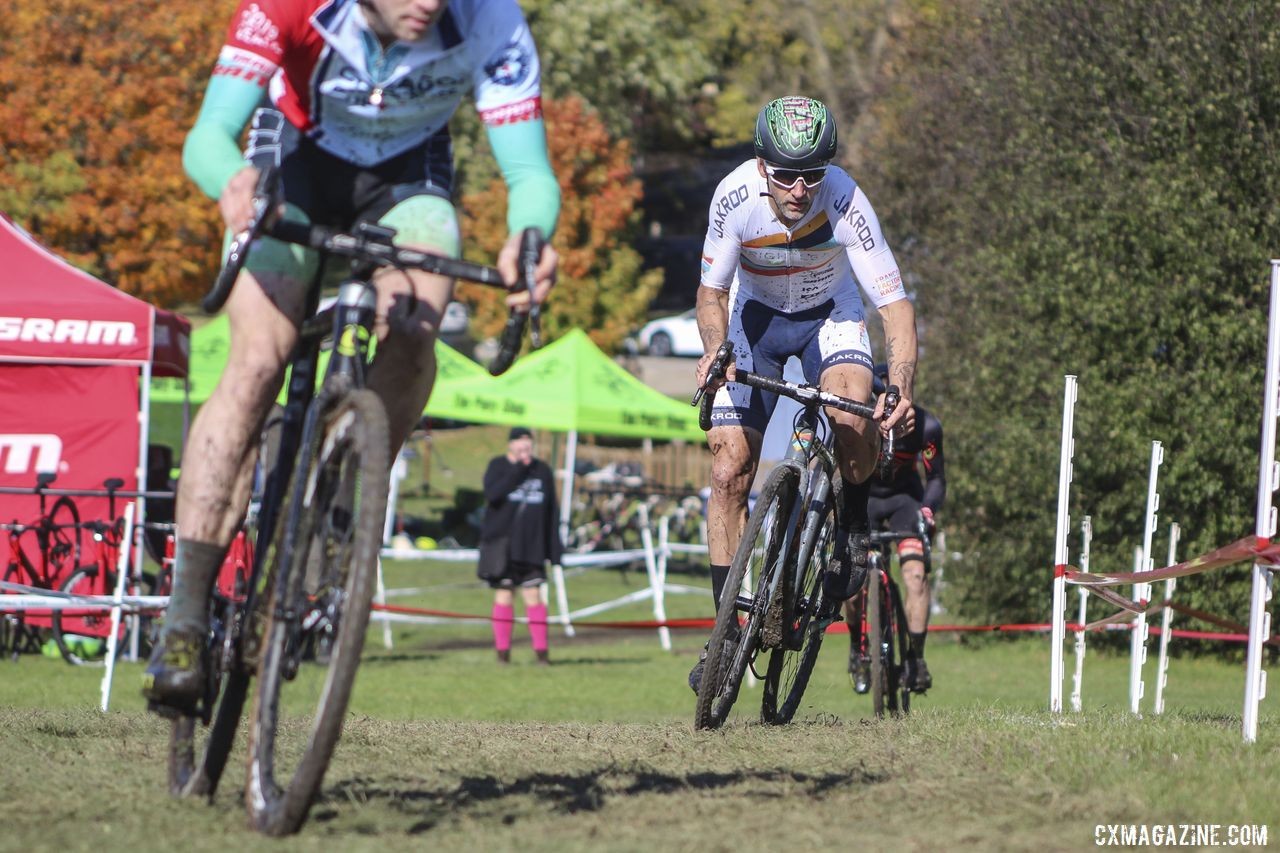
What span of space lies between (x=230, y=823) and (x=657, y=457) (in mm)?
36122

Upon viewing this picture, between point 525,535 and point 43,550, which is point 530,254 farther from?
point 525,535

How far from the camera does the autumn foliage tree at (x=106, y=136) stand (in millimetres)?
32125

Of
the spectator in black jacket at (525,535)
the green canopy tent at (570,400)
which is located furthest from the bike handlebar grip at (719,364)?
the green canopy tent at (570,400)

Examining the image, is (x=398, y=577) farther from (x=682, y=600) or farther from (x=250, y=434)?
(x=250, y=434)

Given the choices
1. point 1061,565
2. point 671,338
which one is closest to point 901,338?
point 1061,565

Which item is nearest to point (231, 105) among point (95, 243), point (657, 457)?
point (95, 243)

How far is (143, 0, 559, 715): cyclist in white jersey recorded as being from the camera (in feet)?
16.1

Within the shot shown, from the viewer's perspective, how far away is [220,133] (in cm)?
482

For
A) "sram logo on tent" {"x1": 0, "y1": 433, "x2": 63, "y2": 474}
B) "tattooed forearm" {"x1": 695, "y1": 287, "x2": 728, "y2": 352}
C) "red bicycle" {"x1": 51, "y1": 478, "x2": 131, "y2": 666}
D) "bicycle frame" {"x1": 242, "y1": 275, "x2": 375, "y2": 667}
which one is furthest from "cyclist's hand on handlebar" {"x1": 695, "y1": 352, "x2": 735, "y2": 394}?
"sram logo on tent" {"x1": 0, "y1": 433, "x2": 63, "y2": 474}

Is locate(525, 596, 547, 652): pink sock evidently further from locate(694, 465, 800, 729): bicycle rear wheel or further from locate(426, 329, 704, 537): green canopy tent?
locate(694, 465, 800, 729): bicycle rear wheel

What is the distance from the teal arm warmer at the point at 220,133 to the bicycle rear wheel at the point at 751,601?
3.34 m

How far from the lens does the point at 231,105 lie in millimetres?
4859

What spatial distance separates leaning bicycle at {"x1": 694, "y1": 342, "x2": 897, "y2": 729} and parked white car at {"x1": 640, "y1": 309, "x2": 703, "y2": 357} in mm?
46847

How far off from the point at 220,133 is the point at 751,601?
145 inches
